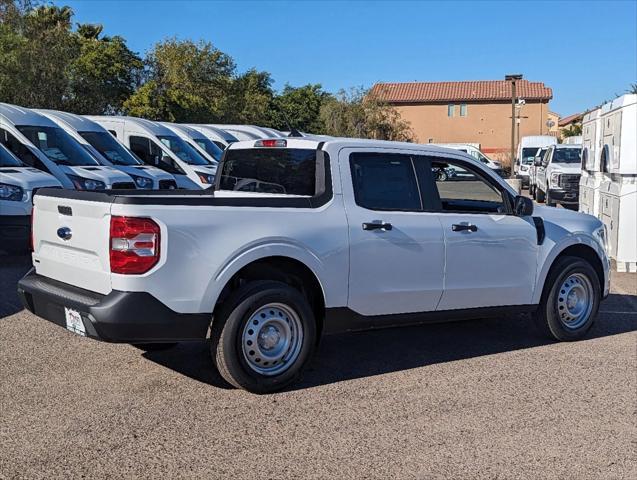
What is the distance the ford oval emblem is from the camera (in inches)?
209

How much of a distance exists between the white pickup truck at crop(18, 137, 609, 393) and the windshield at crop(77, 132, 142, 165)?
8508 mm

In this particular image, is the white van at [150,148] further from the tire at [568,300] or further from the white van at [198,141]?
the tire at [568,300]

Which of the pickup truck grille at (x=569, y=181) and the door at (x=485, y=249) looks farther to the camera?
the pickup truck grille at (x=569, y=181)

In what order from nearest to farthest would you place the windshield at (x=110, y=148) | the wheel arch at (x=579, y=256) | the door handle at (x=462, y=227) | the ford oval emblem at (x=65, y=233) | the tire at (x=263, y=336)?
the tire at (x=263, y=336) → the ford oval emblem at (x=65, y=233) → the door handle at (x=462, y=227) → the wheel arch at (x=579, y=256) → the windshield at (x=110, y=148)

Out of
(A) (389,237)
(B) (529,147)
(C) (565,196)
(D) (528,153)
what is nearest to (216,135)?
(C) (565,196)

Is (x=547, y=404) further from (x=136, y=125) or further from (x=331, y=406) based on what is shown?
(x=136, y=125)

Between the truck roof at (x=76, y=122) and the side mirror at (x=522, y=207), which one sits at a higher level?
the truck roof at (x=76, y=122)

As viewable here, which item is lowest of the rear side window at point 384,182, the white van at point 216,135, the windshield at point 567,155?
the rear side window at point 384,182

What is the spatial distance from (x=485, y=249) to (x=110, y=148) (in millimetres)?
10353

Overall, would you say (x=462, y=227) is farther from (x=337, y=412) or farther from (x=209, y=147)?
(x=209, y=147)

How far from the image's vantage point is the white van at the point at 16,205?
10547mm

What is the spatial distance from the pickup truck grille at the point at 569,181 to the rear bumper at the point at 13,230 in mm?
17196

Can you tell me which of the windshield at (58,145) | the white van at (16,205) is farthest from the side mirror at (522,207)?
the windshield at (58,145)

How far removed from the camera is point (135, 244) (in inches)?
189
